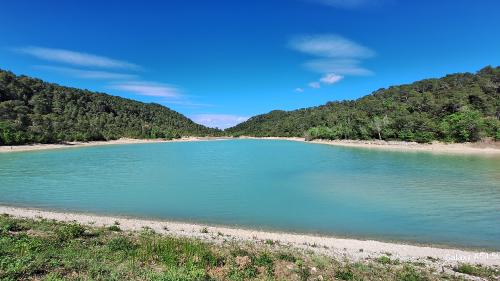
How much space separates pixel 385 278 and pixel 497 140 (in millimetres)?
84817

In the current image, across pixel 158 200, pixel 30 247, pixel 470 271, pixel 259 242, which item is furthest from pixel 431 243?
pixel 158 200

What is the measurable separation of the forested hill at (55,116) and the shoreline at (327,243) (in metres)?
76.1

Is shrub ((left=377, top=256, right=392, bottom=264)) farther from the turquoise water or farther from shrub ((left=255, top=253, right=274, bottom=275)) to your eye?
the turquoise water

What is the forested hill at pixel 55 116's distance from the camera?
284 ft

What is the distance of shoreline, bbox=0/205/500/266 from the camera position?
11.4 meters

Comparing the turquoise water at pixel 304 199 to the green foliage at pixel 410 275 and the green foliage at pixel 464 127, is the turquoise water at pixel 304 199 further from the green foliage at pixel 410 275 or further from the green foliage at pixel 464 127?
the green foliage at pixel 464 127

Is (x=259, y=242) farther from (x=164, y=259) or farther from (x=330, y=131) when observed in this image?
(x=330, y=131)

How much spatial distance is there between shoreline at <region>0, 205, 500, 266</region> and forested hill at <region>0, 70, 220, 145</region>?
76.1 metres

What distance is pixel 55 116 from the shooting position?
121 m

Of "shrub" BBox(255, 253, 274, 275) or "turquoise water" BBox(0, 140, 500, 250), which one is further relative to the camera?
"turquoise water" BBox(0, 140, 500, 250)

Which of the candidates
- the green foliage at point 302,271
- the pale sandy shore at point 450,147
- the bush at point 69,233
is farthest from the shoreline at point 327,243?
the pale sandy shore at point 450,147

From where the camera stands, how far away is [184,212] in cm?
1920

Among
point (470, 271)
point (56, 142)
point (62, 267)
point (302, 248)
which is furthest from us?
point (56, 142)

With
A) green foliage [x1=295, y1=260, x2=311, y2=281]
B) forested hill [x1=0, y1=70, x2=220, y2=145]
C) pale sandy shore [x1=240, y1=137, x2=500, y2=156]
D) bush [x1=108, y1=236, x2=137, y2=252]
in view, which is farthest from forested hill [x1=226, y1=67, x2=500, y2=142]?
forested hill [x1=0, y1=70, x2=220, y2=145]
